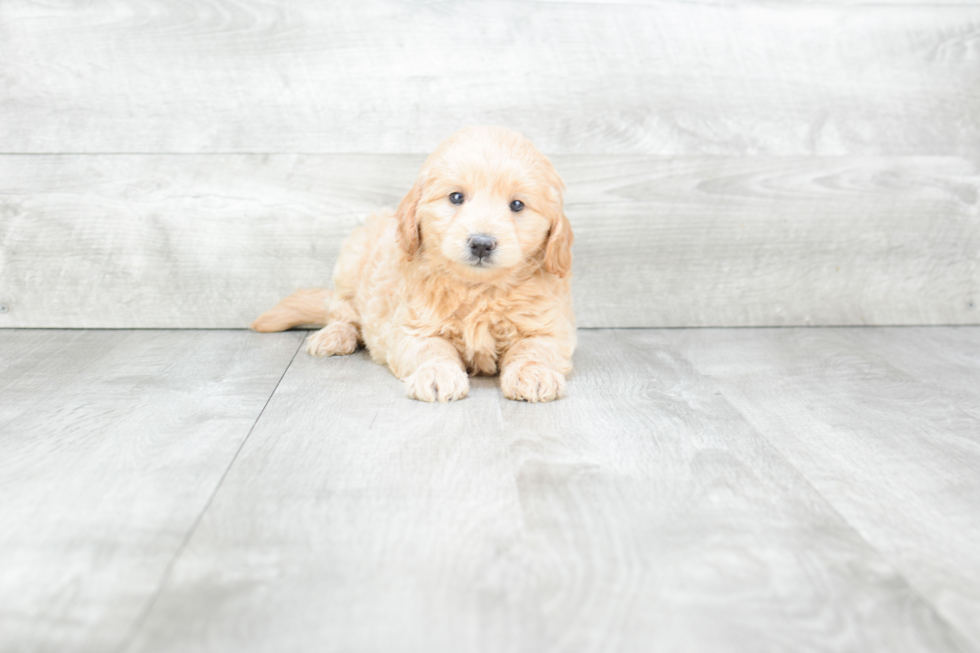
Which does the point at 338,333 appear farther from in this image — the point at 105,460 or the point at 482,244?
the point at 105,460

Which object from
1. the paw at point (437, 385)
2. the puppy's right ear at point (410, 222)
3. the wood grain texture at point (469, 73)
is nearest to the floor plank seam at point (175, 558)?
the paw at point (437, 385)

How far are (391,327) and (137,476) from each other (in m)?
0.92

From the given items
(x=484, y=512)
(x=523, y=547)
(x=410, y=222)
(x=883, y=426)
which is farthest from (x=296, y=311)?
(x=883, y=426)

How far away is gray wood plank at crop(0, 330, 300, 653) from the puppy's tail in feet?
0.22

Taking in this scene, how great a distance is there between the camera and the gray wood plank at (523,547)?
110 centimetres

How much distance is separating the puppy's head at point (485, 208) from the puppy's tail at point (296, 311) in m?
0.72

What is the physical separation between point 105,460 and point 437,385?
32.3 inches

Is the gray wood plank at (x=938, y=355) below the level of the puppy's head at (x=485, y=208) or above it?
below

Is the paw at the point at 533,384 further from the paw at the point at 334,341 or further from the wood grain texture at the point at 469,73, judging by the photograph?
the wood grain texture at the point at 469,73

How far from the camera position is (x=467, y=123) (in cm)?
278

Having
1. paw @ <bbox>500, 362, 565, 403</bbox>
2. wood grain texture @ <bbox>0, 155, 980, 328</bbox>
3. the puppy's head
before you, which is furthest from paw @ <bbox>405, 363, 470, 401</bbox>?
wood grain texture @ <bbox>0, 155, 980, 328</bbox>

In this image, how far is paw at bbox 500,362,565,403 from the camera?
2.04 meters

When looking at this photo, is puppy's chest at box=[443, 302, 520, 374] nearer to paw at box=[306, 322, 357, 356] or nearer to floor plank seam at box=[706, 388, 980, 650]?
paw at box=[306, 322, 357, 356]

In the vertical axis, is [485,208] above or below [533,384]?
above
